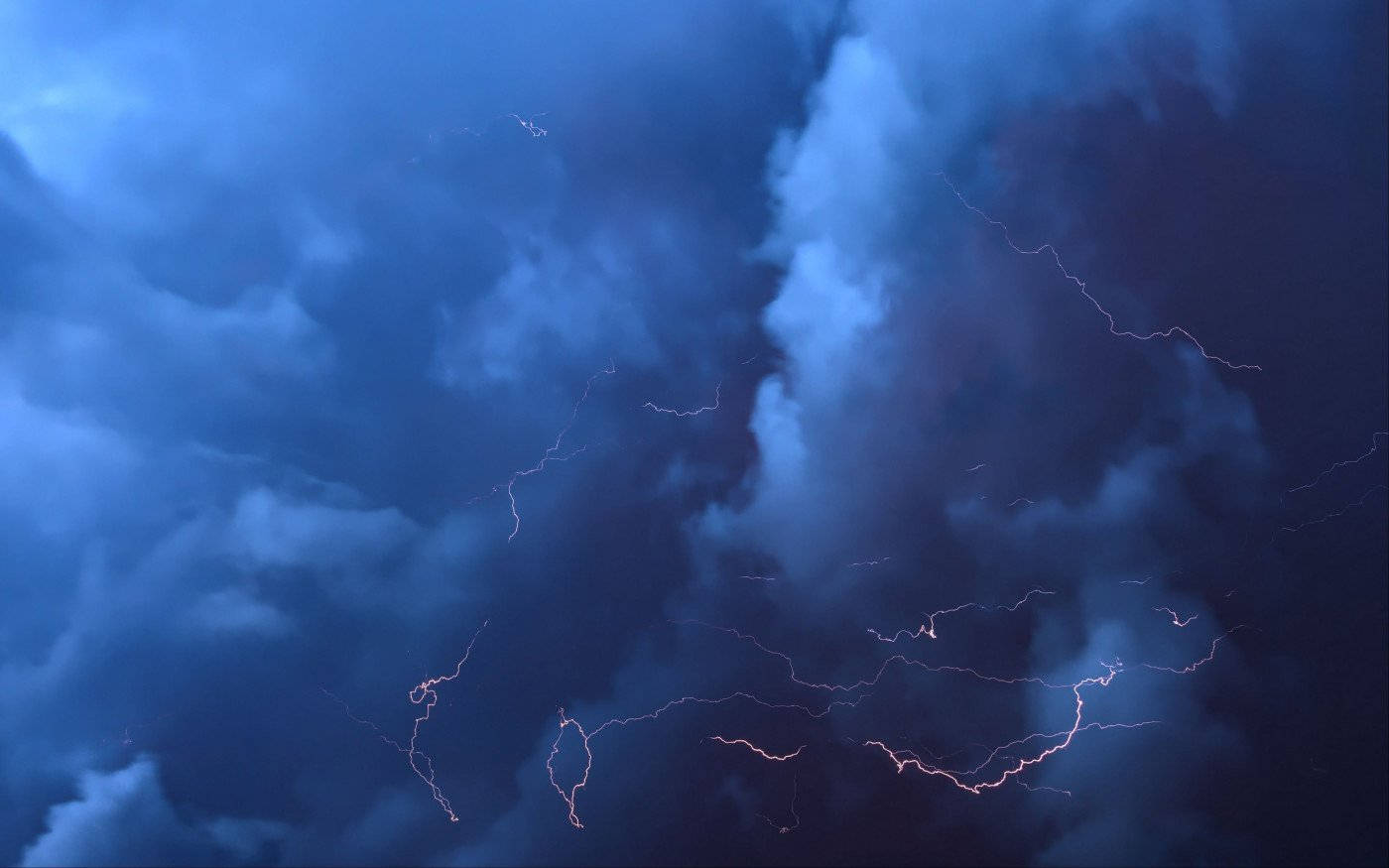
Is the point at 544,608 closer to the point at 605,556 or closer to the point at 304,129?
the point at 605,556

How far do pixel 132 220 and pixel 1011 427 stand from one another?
152 inches

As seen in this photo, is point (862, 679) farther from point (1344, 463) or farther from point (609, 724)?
point (1344, 463)

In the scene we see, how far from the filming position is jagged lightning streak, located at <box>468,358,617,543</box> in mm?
4098

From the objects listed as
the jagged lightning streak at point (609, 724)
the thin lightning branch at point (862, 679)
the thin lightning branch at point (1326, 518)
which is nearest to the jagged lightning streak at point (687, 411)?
the thin lightning branch at point (862, 679)

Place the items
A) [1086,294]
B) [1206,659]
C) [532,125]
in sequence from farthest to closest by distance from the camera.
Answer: [532,125] → [1086,294] → [1206,659]

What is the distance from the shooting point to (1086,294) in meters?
4.03

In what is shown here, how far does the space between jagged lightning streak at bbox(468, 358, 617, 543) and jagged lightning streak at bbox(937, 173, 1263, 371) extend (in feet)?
5.53

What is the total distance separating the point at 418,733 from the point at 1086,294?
343 centimetres

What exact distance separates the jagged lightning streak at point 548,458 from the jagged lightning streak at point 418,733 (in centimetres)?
68

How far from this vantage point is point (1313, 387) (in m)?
3.96

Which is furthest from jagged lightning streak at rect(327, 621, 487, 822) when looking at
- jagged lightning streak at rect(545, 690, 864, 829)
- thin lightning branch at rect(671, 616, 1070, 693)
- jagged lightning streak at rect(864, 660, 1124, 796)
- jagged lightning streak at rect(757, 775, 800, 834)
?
jagged lightning streak at rect(864, 660, 1124, 796)

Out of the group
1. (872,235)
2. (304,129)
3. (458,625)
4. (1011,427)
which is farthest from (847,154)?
(458,625)

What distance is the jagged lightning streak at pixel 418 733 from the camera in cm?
403

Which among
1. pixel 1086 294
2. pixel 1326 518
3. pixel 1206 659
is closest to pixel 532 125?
pixel 1086 294
